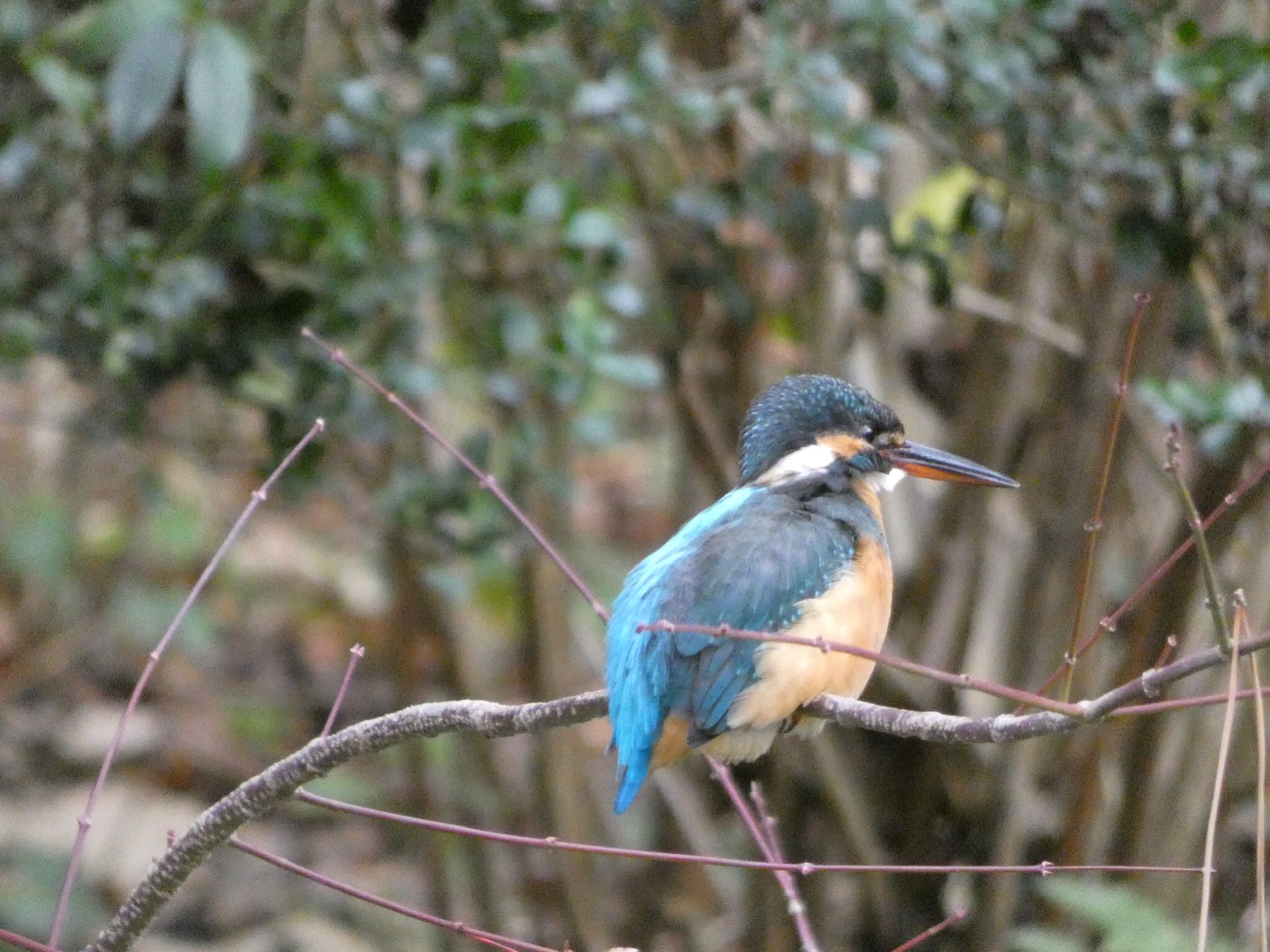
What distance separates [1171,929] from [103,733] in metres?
3.58

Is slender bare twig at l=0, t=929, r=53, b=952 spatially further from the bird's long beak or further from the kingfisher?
the bird's long beak

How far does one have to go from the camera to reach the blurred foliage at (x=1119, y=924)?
2607 millimetres

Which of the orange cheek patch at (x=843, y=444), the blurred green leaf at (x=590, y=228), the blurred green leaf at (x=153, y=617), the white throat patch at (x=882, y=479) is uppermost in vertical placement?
the blurred green leaf at (x=590, y=228)

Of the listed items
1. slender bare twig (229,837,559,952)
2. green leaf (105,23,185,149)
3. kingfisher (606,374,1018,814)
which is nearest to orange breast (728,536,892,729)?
kingfisher (606,374,1018,814)

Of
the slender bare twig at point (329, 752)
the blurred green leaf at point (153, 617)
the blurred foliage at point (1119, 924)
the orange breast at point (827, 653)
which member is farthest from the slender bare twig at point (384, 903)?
the blurred green leaf at point (153, 617)

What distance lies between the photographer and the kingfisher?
193 cm

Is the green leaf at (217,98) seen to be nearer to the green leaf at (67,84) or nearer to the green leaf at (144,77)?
the green leaf at (144,77)

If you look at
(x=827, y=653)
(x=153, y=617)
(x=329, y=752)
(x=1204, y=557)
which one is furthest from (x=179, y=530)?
(x=1204, y=557)

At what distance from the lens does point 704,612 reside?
196 centimetres

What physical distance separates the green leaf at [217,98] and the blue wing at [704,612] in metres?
0.86

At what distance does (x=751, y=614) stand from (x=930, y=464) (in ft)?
1.96

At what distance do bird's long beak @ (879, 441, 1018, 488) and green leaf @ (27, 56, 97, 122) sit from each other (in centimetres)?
145

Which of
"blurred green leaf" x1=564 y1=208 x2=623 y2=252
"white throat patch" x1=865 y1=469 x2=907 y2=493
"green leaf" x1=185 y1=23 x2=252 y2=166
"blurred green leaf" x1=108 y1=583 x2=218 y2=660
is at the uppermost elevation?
"green leaf" x1=185 y1=23 x2=252 y2=166

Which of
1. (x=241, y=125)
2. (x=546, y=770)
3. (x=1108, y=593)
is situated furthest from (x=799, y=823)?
(x=241, y=125)
